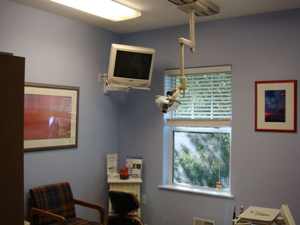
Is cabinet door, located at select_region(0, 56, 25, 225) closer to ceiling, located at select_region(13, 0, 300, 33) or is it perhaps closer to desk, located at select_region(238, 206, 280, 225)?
desk, located at select_region(238, 206, 280, 225)

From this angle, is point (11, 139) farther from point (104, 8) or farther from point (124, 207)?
point (124, 207)

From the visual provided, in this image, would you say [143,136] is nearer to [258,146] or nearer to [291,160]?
[258,146]

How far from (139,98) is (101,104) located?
20.3 inches

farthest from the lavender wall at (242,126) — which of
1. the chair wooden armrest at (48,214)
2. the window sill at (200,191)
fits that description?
the chair wooden armrest at (48,214)

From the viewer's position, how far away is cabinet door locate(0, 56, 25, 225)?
147 centimetres

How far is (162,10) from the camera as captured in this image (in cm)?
354

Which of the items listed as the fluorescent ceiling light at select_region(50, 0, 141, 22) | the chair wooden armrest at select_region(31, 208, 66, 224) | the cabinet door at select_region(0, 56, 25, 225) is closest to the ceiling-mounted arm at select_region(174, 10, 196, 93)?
the fluorescent ceiling light at select_region(50, 0, 141, 22)

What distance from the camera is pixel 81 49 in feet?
13.2

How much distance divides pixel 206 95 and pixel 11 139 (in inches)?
112

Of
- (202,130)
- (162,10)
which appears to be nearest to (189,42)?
(162,10)

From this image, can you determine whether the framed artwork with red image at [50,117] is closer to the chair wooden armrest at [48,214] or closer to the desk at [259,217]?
the chair wooden armrest at [48,214]

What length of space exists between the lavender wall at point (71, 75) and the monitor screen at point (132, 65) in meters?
0.52

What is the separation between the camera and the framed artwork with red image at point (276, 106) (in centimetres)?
340

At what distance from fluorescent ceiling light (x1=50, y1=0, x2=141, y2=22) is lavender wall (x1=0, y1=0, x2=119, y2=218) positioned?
60 cm
